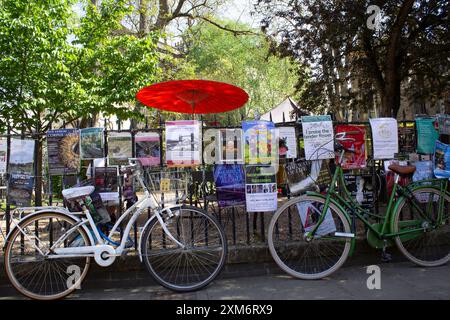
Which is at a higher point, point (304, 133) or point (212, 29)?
point (212, 29)

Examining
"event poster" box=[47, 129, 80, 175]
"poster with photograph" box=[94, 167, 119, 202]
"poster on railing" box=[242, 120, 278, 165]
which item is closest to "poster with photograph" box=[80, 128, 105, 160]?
"event poster" box=[47, 129, 80, 175]

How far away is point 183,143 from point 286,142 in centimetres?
125

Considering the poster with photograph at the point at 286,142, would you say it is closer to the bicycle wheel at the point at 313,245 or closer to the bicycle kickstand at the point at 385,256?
the bicycle wheel at the point at 313,245

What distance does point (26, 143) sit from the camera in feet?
15.4

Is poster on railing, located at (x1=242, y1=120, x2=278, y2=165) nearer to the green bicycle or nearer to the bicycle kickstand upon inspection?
the green bicycle

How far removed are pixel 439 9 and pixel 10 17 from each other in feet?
30.3

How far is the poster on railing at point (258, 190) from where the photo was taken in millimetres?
4684

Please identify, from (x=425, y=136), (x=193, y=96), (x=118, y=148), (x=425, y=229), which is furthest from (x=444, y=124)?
(x=118, y=148)

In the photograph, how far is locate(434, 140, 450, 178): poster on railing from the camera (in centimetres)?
493

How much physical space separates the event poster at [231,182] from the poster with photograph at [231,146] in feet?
0.27
